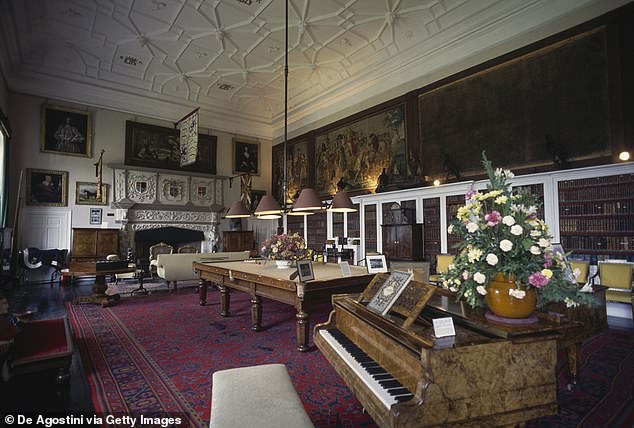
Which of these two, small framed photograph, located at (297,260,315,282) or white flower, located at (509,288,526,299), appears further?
small framed photograph, located at (297,260,315,282)

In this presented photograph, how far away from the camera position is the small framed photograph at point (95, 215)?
10.2 metres

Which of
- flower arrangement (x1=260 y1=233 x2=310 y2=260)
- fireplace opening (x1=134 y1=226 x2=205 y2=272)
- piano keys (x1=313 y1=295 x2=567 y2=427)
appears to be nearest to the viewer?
piano keys (x1=313 y1=295 x2=567 y2=427)

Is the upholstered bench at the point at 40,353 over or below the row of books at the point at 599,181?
below

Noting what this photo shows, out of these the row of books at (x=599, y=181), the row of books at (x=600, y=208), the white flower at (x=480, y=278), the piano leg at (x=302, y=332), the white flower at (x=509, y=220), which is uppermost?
the row of books at (x=599, y=181)

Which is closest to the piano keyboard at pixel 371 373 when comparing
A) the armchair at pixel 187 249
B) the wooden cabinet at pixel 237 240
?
the armchair at pixel 187 249

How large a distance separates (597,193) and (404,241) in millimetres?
3688

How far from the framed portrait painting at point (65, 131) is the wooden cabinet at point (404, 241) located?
9.59m

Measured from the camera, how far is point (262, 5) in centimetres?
738

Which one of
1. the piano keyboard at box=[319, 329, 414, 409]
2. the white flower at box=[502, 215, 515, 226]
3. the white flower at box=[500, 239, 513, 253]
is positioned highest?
the white flower at box=[502, 215, 515, 226]

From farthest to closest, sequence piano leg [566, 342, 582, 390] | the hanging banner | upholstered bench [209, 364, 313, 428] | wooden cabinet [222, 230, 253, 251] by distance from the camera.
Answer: wooden cabinet [222, 230, 253, 251]
the hanging banner
piano leg [566, 342, 582, 390]
upholstered bench [209, 364, 313, 428]

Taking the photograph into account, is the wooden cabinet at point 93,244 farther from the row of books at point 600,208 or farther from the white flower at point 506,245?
the row of books at point 600,208

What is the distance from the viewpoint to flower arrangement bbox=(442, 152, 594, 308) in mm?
1600

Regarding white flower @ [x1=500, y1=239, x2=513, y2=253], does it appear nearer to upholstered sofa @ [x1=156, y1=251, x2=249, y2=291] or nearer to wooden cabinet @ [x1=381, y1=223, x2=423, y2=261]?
upholstered sofa @ [x1=156, y1=251, x2=249, y2=291]

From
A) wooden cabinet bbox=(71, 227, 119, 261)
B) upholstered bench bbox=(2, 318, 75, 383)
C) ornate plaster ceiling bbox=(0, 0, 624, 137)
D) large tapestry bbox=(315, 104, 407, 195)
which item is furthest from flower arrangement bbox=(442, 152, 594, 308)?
wooden cabinet bbox=(71, 227, 119, 261)
